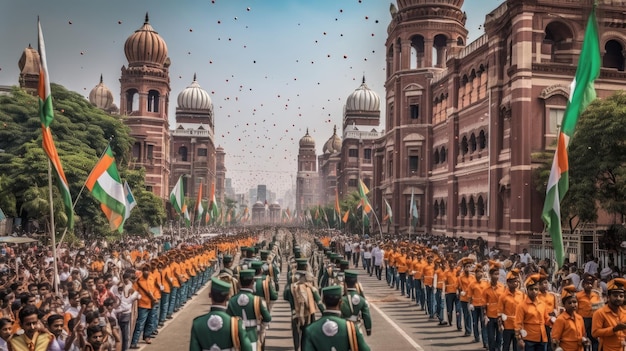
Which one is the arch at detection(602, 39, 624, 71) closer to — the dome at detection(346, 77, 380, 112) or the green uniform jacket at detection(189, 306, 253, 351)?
the green uniform jacket at detection(189, 306, 253, 351)

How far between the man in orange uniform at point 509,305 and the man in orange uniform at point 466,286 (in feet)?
8.47

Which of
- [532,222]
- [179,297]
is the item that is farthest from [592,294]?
[532,222]

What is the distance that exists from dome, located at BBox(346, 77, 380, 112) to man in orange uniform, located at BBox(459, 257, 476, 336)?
88.6 metres

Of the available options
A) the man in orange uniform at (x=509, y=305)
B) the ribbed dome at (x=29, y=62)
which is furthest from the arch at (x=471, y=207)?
the ribbed dome at (x=29, y=62)

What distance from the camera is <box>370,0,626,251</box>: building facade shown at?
34.0 m

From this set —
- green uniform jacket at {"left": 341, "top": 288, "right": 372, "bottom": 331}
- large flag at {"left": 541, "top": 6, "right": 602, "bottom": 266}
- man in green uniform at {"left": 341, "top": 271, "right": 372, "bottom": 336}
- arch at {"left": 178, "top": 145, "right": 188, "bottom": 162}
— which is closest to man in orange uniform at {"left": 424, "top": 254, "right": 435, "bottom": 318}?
large flag at {"left": 541, "top": 6, "right": 602, "bottom": 266}

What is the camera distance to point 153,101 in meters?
74.3

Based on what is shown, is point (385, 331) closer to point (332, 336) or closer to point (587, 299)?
point (587, 299)

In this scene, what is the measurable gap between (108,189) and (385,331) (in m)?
9.36

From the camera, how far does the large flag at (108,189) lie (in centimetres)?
1959

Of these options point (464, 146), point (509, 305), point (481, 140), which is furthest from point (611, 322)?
point (464, 146)

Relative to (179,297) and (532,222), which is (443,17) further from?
(179,297)

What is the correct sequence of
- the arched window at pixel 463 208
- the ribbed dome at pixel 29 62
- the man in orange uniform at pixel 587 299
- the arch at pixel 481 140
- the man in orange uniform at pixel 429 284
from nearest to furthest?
the man in orange uniform at pixel 587 299
the man in orange uniform at pixel 429 284
the arch at pixel 481 140
the arched window at pixel 463 208
the ribbed dome at pixel 29 62

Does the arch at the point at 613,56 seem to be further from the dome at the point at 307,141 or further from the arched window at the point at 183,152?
the dome at the point at 307,141
